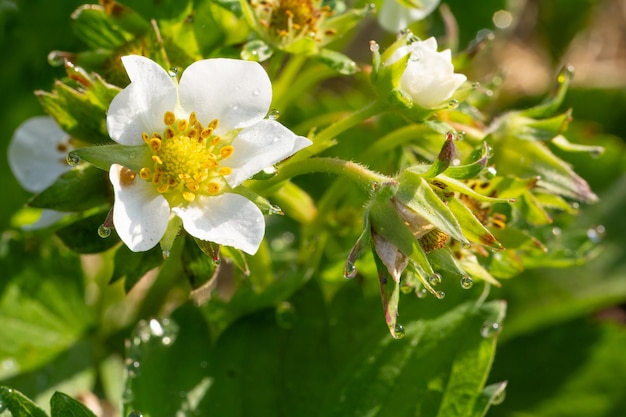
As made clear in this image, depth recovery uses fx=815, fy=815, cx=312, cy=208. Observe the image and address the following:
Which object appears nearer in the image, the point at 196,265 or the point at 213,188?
the point at 213,188

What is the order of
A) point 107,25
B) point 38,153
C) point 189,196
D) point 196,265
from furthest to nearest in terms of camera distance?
1. point 38,153
2. point 107,25
3. point 196,265
4. point 189,196

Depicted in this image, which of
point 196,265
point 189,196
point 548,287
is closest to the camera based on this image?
point 189,196

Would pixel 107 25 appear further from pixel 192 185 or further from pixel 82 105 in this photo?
pixel 192 185

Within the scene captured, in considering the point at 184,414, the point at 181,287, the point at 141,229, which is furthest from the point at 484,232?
the point at 181,287

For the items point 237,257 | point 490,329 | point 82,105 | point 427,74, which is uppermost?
point 427,74

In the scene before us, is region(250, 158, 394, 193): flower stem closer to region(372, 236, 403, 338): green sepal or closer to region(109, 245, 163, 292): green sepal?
region(372, 236, 403, 338): green sepal

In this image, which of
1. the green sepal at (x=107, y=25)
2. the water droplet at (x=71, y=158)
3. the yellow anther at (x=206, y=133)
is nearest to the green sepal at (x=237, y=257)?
the yellow anther at (x=206, y=133)

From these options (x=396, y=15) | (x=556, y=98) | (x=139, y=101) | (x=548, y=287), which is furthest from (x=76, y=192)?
(x=548, y=287)
